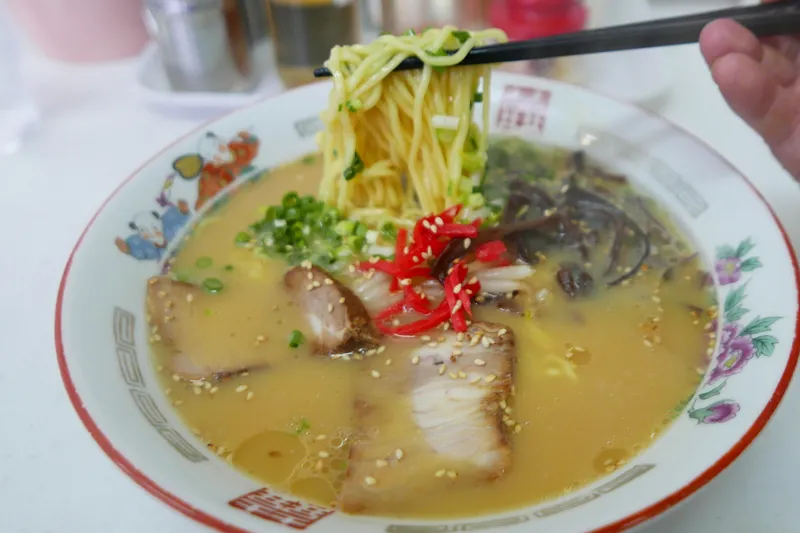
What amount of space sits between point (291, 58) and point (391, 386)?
1.73 meters

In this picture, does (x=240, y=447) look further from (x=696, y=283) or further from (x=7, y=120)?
(x=7, y=120)

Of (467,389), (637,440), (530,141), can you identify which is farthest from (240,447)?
(530,141)

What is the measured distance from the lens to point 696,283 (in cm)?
175

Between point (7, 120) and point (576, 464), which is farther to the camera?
point (7, 120)

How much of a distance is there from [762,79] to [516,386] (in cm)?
101

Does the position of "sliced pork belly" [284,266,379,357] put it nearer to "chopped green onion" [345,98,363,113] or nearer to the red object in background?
"chopped green onion" [345,98,363,113]

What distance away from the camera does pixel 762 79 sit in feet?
5.36

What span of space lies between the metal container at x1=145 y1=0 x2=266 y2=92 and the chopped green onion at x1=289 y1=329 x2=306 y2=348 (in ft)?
5.09

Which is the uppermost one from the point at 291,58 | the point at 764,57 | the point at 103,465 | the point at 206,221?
the point at 764,57

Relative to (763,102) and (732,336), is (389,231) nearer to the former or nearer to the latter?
(732,336)

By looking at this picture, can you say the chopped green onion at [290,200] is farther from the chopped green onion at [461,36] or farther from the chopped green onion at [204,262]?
the chopped green onion at [461,36]

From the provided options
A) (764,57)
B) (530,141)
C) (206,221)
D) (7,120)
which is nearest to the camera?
(764,57)

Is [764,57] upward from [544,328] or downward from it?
upward

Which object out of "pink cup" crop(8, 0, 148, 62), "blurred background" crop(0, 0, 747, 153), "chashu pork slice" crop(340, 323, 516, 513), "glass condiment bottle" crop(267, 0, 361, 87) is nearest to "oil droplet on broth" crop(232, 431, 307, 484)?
"chashu pork slice" crop(340, 323, 516, 513)
